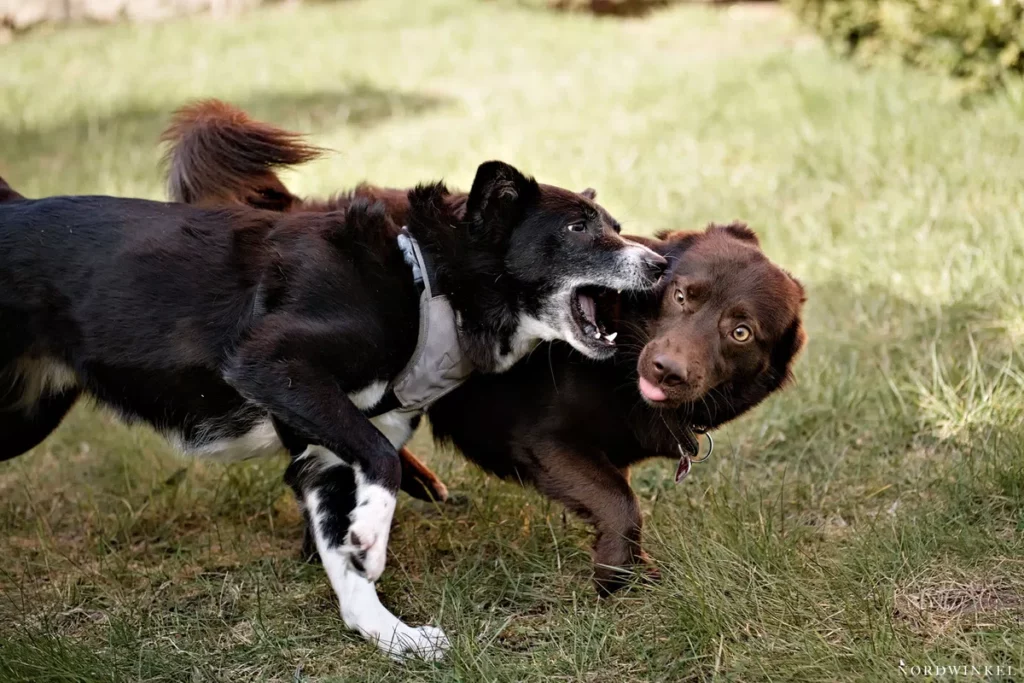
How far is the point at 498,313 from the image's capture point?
10.4ft

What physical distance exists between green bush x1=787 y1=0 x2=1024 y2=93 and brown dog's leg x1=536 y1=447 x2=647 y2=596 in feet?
14.1

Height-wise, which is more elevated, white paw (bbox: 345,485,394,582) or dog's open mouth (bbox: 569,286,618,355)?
dog's open mouth (bbox: 569,286,618,355)

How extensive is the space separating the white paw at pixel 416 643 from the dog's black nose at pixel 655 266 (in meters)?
1.16

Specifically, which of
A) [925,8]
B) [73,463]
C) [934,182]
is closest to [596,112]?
[925,8]

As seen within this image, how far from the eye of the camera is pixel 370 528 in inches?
110

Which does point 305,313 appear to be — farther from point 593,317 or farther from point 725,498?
point 725,498

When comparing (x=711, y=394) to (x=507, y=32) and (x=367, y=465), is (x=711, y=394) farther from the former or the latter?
(x=507, y=32)

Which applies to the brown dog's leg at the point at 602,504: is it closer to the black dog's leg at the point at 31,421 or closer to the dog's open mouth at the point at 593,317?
the dog's open mouth at the point at 593,317

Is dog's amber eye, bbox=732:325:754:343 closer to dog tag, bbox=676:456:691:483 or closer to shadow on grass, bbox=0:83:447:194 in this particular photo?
dog tag, bbox=676:456:691:483

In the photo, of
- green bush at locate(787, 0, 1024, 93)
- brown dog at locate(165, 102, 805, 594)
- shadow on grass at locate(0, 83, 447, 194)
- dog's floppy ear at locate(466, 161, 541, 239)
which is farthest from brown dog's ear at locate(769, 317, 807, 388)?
shadow on grass at locate(0, 83, 447, 194)

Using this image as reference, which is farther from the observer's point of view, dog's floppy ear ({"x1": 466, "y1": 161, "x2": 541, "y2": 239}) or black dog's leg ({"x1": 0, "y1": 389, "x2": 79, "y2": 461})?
black dog's leg ({"x1": 0, "y1": 389, "x2": 79, "y2": 461})

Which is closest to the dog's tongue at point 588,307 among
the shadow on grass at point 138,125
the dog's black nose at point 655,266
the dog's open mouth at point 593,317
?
the dog's open mouth at point 593,317

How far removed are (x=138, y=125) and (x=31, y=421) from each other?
5.83m

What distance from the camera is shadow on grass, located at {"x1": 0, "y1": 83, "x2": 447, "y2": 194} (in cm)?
765
